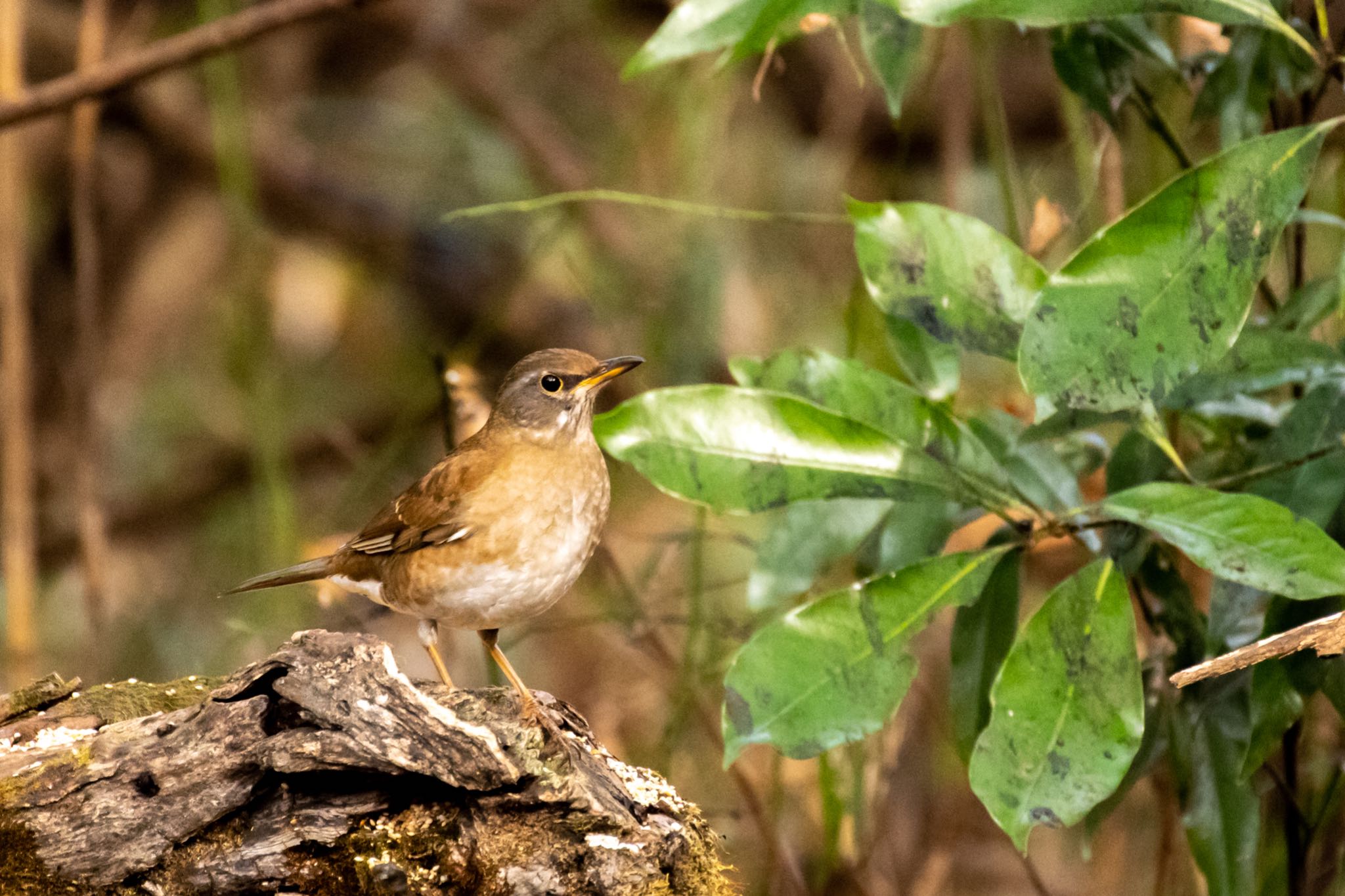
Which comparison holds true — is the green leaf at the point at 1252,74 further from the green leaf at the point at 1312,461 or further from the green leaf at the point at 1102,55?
the green leaf at the point at 1312,461

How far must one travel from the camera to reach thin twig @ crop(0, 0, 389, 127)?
275 centimetres

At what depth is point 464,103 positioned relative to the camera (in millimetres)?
5137

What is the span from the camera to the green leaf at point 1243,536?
4.43 ft

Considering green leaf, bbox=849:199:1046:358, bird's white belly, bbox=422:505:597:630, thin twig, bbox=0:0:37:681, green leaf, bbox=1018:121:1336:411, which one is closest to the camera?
green leaf, bbox=1018:121:1336:411

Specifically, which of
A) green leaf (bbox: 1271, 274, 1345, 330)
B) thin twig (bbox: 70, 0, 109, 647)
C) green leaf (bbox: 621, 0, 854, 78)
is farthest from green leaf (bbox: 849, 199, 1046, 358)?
thin twig (bbox: 70, 0, 109, 647)

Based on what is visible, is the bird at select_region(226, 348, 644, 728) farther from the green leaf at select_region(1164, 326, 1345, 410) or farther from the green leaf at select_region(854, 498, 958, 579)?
the green leaf at select_region(1164, 326, 1345, 410)

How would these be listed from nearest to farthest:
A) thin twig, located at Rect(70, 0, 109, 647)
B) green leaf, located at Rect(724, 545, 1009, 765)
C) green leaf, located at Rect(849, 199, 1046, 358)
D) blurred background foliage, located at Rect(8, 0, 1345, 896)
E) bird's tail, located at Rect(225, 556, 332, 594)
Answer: green leaf, located at Rect(724, 545, 1009, 765) → green leaf, located at Rect(849, 199, 1046, 358) → bird's tail, located at Rect(225, 556, 332, 594) → thin twig, located at Rect(70, 0, 109, 647) → blurred background foliage, located at Rect(8, 0, 1345, 896)

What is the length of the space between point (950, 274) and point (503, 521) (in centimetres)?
70

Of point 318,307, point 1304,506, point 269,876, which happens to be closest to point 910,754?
point 1304,506

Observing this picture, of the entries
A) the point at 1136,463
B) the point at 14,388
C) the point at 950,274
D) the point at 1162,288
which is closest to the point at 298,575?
the point at 950,274

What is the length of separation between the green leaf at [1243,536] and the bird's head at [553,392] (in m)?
0.80

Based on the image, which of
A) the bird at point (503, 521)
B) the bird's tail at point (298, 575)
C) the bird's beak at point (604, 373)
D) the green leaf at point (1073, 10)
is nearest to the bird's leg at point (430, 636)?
the bird at point (503, 521)

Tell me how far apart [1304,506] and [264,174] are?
4.10 metres

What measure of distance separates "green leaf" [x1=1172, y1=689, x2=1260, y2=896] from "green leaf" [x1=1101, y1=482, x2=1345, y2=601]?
0.49 m
